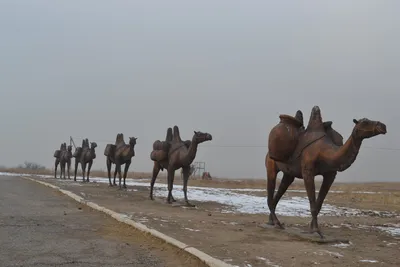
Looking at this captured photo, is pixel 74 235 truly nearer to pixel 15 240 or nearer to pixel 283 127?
pixel 15 240

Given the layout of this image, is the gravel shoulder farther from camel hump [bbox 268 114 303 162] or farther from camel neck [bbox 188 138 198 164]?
camel neck [bbox 188 138 198 164]

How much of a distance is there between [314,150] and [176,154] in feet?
27.8

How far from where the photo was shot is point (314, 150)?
35.9 feet

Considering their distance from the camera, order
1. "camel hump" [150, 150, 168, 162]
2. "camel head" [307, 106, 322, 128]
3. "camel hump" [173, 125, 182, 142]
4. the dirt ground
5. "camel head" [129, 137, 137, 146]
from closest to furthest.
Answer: the dirt ground → "camel head" [307, 106, 322, 128] → "camel hump" [150, 150, 168, 162] → "camel hump" [173, 125, 182, 142] → "camel head" [129, 137, 137, 146]

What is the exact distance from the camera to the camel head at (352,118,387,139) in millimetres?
9828

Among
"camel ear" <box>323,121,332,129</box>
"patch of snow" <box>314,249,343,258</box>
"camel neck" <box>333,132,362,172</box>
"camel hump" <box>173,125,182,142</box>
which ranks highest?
"camel hump" <box>173,125,182,142</box>

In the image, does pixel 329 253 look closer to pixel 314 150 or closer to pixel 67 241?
pixel 314 150

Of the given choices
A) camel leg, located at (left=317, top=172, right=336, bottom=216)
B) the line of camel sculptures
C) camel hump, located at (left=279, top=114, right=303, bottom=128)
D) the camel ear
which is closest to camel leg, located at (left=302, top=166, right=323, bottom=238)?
the line of camel sculptures

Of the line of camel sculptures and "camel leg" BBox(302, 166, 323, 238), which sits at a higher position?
the line of camel sculptures

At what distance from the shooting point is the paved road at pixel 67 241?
25.1 ft

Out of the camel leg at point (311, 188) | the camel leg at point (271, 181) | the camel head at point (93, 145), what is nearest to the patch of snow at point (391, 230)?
the camel leg at point (311, 188)

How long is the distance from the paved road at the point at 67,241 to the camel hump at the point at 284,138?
3.87m

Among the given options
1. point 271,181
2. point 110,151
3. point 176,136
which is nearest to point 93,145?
point 110,151

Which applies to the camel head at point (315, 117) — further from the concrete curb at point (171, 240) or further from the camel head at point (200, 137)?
the camel head at point (200, 137)
